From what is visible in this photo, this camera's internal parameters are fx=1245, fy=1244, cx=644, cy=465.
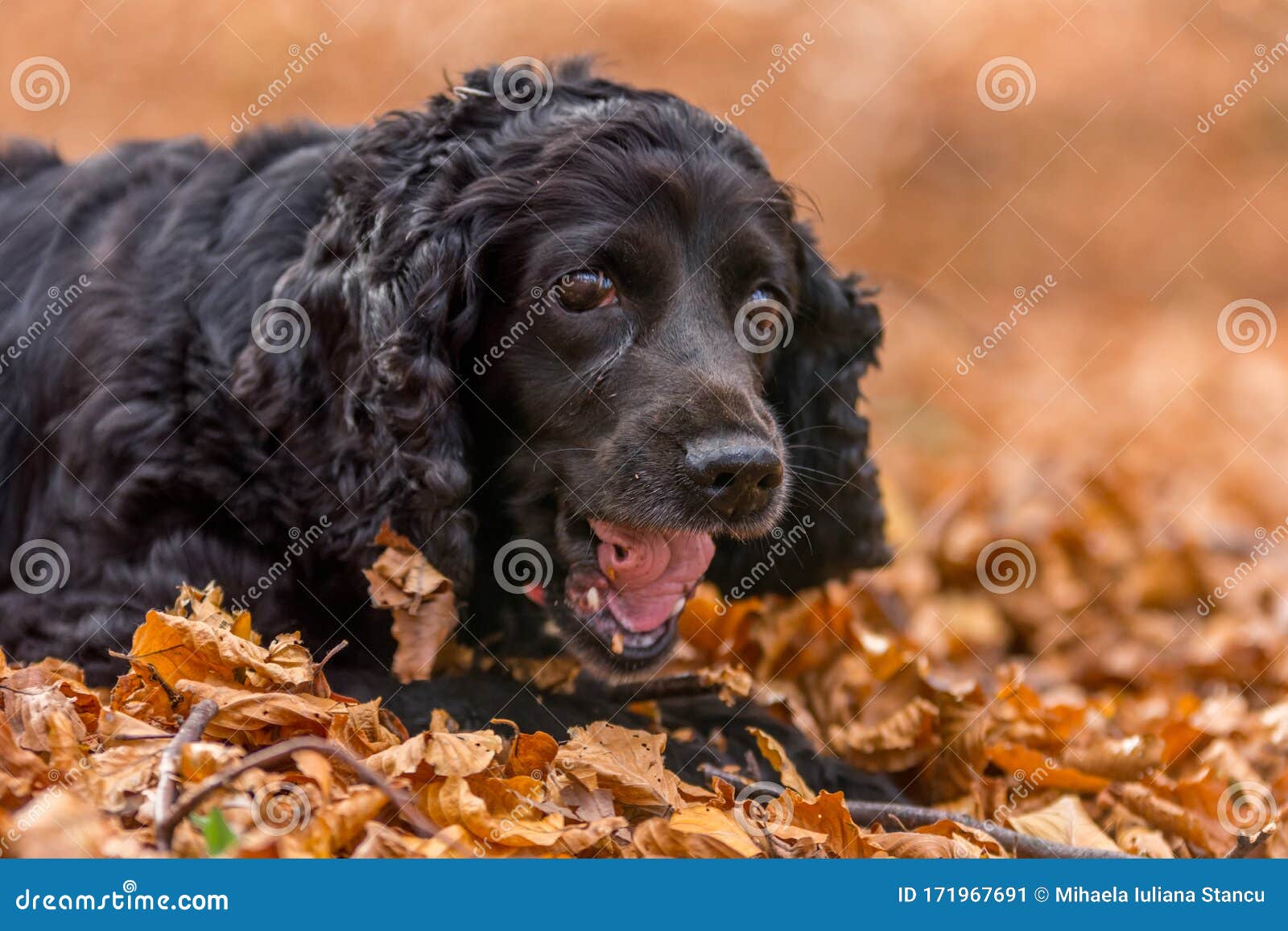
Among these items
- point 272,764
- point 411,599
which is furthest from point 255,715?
point 411,599

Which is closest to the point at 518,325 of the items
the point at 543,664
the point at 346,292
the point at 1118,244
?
the point at 346,292

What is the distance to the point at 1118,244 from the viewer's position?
1169 centimetres

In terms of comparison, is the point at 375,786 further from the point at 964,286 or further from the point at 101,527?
the point at 964,286

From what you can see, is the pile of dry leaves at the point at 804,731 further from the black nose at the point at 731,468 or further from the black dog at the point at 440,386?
the black nose at the point at 731,468

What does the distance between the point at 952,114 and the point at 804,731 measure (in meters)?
9.08

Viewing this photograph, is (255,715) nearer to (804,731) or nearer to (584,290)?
(584,290)

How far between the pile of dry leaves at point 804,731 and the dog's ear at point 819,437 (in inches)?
13.1

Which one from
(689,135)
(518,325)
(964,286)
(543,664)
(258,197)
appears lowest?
(543,664)

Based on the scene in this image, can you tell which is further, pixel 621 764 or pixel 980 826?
pixel 980 826

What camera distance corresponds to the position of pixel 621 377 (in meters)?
3.38

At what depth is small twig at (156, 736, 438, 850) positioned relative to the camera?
82.4 inches

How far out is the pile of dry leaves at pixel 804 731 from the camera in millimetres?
2336

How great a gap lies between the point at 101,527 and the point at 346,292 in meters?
0.95

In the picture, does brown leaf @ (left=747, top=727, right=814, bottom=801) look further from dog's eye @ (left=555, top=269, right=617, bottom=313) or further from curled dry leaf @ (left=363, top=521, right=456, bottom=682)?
dog's eye @ (left=555, top=269, right=617, bottom=313)
